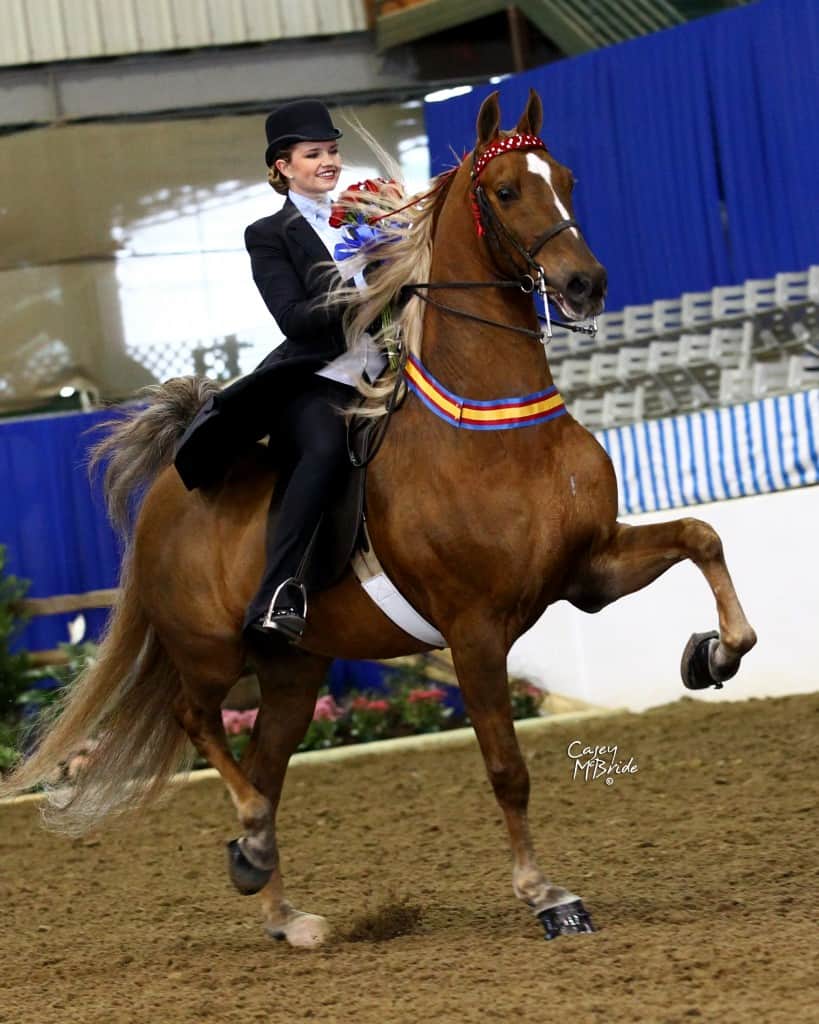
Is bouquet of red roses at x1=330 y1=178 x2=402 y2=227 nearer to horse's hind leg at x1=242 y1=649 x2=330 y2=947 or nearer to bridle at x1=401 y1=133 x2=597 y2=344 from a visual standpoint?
bridle at x1=401 y1=133 x2=597 y2=344

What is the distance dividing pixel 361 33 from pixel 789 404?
8.56 m

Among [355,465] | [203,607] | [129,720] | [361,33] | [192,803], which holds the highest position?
[361,33]

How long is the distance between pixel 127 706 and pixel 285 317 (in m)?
1.80

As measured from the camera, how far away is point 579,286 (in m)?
4.31

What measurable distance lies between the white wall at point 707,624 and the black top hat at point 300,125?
5.24 meters

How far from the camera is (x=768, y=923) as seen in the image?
4.32 m

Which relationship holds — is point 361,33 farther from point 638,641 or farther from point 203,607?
point 203,607

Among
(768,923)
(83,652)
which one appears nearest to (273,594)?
(768,923)

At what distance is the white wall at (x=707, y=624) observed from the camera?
31.3 ft

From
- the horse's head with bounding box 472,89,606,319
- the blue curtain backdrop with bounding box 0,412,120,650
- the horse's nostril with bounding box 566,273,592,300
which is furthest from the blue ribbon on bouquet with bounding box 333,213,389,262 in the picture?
the blue curtain backdrop with bounding box 0,412,120,650

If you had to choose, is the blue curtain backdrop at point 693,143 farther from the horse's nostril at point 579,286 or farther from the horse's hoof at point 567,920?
the horse's hoof at point 567,920

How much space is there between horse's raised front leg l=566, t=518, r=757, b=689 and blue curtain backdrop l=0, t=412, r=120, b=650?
28.3 ft

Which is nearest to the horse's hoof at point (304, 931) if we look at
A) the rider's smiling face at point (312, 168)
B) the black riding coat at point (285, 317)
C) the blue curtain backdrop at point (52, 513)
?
the black riding coat at point (285, 317)

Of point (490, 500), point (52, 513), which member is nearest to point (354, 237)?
point (490, 500)
